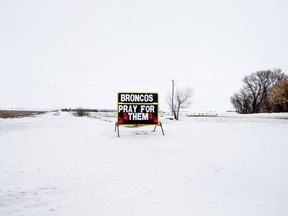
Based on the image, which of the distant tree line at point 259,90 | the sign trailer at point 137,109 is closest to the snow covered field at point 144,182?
the sign trailer at point 137,109

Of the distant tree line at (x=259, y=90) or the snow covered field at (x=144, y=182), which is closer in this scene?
the snow covered field at (x=144, y=182)

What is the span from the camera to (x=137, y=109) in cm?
1226

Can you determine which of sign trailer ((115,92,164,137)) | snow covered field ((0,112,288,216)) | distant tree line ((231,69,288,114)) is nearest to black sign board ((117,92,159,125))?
sign trailer ((115,92,164,137))

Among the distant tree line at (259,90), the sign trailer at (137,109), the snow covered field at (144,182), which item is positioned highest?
the distant tree line at (259,90)

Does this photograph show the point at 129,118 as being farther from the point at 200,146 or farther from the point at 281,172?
the point at 281,172

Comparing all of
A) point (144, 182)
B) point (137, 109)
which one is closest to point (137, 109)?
point (137, 109)

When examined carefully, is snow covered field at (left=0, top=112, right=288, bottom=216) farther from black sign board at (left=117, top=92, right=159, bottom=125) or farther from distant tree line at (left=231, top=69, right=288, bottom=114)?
distant tree line at (left=231, top=69, right=288, bottom=114)

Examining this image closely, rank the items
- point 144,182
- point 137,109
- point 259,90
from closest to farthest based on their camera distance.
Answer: point 144,182 < point 137,109 < point 259,90

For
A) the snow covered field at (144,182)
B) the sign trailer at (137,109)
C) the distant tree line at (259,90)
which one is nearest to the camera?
the snow covered field at (144,182)

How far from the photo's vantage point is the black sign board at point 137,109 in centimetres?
1216

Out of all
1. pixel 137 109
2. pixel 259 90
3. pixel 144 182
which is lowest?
pixel 144 182

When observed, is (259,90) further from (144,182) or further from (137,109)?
(144,182)

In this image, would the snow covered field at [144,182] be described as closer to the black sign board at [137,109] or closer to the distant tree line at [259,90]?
the black sign board at [137,109]

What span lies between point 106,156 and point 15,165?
265cm
